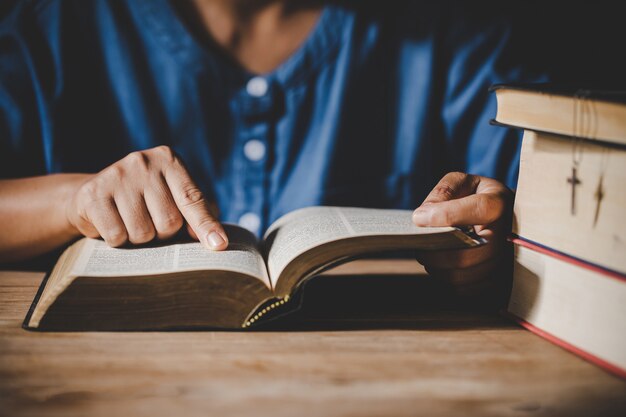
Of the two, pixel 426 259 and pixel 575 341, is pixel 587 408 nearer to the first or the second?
pixel 575 341

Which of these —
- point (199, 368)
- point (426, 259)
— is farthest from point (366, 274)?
point (199, 368)

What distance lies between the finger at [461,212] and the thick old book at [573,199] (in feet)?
0.10

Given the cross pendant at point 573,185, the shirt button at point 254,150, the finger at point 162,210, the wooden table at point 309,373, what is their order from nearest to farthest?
the wooden table at point 309,373, the cross pendant at point 573,185, the finger at point 162,210, the shirt button at point 254,150

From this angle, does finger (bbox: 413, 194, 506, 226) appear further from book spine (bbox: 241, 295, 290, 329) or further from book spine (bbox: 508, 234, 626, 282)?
book spine (bbox: 241, 295, 290, 329)

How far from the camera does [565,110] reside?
21.3 inches

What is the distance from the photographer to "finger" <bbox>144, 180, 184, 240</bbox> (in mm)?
658

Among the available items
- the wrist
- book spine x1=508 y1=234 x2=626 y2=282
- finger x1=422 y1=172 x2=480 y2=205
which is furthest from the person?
book spine x1=508 y1=234 x2=626 y2=282

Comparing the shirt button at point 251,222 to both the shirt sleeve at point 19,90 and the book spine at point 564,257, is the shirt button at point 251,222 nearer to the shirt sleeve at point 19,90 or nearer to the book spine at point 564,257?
the shirt sleeve at point 19,90

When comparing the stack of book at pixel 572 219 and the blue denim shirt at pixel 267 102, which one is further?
the blue denim shirt at pixel 267 102

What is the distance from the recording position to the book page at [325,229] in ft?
1.94

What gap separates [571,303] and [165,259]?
16.8 inches

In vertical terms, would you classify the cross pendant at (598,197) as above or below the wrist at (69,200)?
above

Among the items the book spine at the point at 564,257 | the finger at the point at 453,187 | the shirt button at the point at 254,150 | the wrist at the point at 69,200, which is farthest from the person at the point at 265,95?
the book spine at the point at 564,257

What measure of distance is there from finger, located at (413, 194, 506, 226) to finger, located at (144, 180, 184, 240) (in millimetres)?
284
